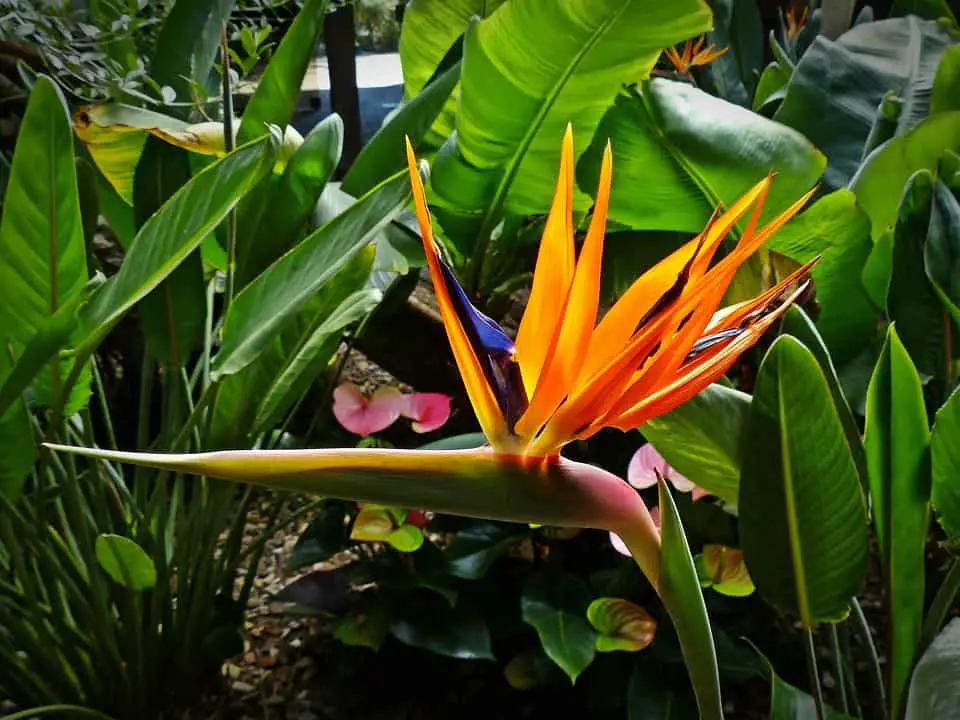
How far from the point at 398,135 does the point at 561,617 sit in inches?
19.7

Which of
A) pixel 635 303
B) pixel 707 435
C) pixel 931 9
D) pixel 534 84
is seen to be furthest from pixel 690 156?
pixel 931 9

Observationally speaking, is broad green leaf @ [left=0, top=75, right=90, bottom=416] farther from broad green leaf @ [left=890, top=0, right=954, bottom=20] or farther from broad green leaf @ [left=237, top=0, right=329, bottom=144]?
broad green leaf @ [left=890, top=0, right=954, bottom=20]

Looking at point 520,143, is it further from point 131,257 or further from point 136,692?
point 136,692

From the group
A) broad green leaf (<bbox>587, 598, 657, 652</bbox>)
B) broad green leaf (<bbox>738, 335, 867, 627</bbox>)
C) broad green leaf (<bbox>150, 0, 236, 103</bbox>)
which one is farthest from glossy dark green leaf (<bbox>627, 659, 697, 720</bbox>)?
broad green leaf (<bbox>150, 0, 236, 103</bbox>)

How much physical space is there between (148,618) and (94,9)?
60 cm

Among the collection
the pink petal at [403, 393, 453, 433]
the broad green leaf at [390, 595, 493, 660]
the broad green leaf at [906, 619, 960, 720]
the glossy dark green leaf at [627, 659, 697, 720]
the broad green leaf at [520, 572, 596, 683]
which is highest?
the broad green leaf at [906, 619, 960, 720]

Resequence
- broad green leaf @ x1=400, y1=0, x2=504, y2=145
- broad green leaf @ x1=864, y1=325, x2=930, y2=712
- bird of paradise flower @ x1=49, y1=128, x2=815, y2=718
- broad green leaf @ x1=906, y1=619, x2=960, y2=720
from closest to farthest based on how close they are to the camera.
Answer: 1. bird of paradise flower @ x1=49, y1=128, x2=815, y2=718
2. broad green leaf @ x1=906, y1=619, x2=960, y2=720
3. broad green leaf @ x1=864, y1=325, x2=930, y2=712
4. broad green leaf @ x1=400, y1=0, x2=504, y2=145

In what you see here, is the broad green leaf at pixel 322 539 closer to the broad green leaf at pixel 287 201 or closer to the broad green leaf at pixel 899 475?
the broad green leaf at pixel 287 201

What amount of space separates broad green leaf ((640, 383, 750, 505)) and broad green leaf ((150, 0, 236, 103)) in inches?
22.6

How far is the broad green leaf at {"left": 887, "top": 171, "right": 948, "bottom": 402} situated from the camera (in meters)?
0.70

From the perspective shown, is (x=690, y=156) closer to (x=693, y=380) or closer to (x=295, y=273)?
(x=295, y=273)

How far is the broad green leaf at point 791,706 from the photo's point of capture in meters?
0.61

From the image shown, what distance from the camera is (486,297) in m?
1.04

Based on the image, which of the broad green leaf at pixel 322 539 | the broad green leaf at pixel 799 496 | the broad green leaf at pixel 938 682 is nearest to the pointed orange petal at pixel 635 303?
the broad green leaf at pixel 799 496
